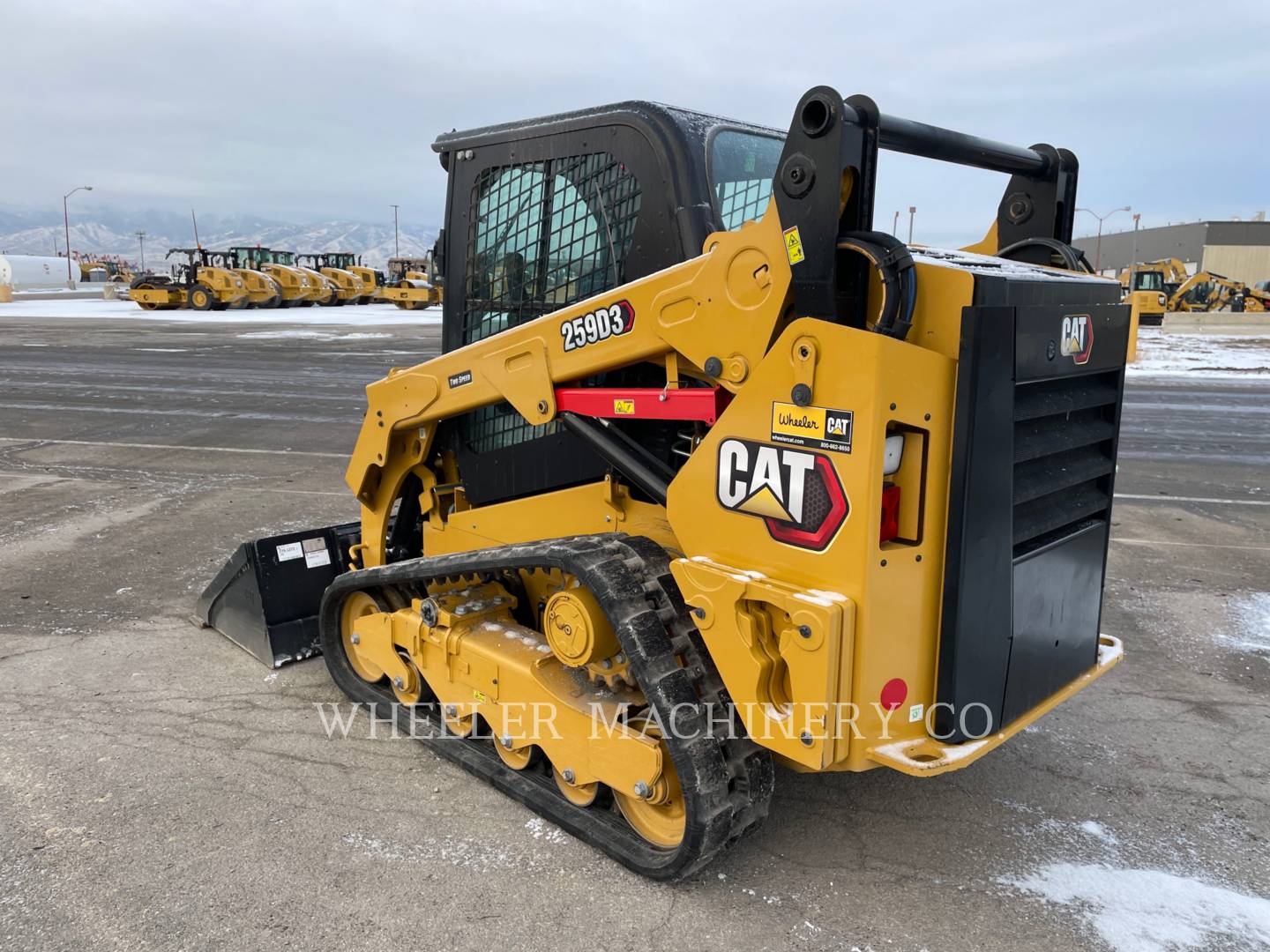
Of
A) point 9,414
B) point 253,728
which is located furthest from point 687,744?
point 9,414

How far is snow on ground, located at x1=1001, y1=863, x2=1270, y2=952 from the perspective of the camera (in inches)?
113

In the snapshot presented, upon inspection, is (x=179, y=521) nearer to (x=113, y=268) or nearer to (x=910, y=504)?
(x=910, y=504)

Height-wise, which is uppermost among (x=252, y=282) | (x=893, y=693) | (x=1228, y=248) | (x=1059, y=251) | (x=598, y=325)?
(x=1228, y=248)

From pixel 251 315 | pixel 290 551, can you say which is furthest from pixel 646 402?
pixel 251 315

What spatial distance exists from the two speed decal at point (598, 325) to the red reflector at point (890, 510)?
99 cm

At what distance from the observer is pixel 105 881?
10.0ft

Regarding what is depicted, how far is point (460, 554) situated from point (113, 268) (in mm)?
83044

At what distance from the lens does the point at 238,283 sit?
3844cm

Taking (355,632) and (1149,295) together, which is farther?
(1149,295)

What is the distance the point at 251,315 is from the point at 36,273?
46401 millimetres

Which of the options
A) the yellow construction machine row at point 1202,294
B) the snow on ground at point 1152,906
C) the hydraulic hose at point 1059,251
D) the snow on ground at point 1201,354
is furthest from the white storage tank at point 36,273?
the snow on ground at point 1152,906

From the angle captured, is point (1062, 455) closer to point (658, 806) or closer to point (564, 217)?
point (658, 806)

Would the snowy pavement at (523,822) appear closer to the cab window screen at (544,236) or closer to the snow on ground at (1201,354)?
the cab window screen at (544,236)

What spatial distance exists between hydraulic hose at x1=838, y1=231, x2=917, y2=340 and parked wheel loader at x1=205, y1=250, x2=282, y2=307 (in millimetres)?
40167
